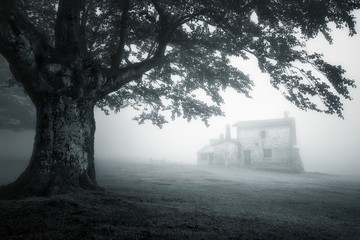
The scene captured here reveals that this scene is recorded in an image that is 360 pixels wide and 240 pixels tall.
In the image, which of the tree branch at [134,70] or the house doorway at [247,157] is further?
the house doorway at [247,157]

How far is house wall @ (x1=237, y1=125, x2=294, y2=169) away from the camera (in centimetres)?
3669

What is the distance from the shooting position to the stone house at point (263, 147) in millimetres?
36594

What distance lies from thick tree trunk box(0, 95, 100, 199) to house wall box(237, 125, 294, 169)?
34869mm

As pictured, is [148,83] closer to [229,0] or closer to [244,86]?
[244,86]

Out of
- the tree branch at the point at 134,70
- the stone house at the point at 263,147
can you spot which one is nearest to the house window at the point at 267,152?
the stone house at the point at 263,147

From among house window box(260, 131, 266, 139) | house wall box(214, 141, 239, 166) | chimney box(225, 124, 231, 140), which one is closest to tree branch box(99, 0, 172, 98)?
house window box(260, 131, 266, 139)

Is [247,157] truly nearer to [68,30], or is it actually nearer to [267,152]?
[267,152]

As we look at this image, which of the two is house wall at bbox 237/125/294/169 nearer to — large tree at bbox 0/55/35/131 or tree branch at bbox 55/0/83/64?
large tree at bbox 0/55/35/131

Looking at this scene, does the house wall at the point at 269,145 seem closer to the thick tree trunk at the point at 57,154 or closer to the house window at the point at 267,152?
the house window at the point at 267,152

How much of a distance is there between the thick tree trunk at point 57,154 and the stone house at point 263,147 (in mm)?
34704

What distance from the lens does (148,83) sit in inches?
586

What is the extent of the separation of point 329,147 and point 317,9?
8983 centimetres

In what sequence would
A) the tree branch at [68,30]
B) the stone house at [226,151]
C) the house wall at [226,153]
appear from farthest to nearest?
the stone house at [226,151] < the house wall at [226,153] < the tree branch at [68,30]

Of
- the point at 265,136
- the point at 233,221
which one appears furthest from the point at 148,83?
the point at 265,136
